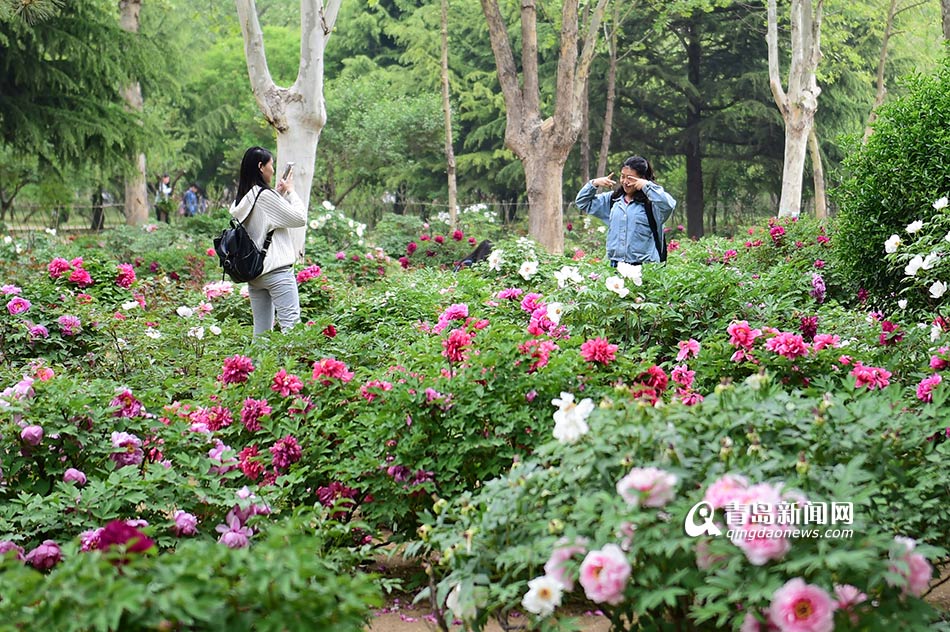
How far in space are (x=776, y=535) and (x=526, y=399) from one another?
151 centimetres

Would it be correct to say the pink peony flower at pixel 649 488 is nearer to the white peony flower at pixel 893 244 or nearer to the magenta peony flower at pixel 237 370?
the magenta peony flower at pixel 237 370

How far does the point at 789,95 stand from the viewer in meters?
17.1

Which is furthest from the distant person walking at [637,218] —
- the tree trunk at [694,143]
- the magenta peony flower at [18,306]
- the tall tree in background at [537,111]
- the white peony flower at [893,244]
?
the tree trunk at [694,143]

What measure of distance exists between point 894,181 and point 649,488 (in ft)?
15.2

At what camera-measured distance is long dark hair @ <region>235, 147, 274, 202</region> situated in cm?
612

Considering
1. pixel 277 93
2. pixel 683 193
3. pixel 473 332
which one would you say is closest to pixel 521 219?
pixel 683 193

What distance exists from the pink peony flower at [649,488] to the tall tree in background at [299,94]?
8.55 metres

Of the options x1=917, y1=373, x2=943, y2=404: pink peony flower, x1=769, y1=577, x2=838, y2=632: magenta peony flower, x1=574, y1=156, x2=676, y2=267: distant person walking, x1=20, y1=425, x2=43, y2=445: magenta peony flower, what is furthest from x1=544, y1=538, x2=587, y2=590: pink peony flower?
x1=574, y1=156, x2=676, y2=267: distant person walking

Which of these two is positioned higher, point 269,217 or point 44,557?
point 269,217

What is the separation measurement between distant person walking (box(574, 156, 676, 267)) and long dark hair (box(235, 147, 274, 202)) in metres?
2.11

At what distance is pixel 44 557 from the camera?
2.94m

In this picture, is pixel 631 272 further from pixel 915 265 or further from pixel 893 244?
pixel 893 244

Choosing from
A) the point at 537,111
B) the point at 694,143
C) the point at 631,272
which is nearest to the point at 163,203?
the point at 537,111

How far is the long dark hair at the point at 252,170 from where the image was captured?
20.1 ft
